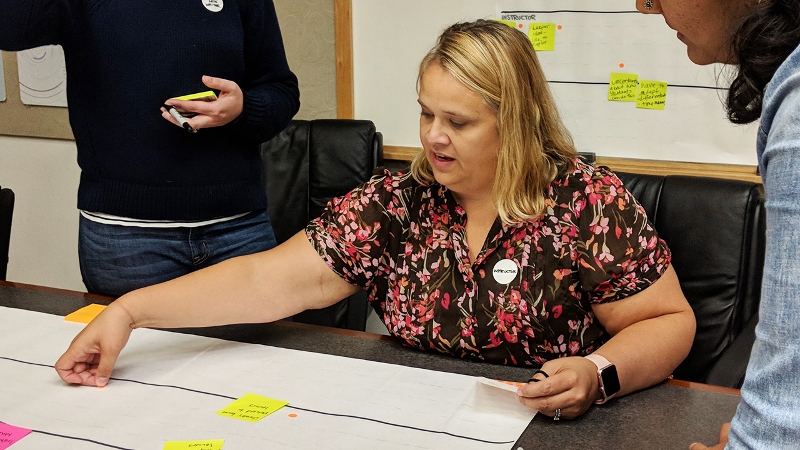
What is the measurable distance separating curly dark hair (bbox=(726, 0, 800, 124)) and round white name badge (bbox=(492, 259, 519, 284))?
0.73 metres

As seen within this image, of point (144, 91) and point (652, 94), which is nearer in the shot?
point (144, 91)

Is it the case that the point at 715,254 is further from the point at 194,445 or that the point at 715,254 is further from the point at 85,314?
the point at 85,314

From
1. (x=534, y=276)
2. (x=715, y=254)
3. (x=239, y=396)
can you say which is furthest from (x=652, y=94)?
(x=239, y=396)

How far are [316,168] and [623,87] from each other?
1.00 metres

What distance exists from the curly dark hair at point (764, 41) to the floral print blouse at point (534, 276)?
67 centimetres

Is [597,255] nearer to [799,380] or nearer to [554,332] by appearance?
[554,332]

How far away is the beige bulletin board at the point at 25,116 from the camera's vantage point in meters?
3.19

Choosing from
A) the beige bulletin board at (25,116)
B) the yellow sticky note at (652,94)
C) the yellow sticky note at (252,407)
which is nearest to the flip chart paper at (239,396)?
the yellow sticky note at (252,407)

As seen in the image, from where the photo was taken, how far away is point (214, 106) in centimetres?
161

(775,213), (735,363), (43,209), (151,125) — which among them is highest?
(775,213)

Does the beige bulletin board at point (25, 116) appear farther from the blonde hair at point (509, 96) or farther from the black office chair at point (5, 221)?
the blonde hair at point (509, 96)

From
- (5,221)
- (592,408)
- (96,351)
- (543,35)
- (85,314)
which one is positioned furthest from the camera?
(543,35)

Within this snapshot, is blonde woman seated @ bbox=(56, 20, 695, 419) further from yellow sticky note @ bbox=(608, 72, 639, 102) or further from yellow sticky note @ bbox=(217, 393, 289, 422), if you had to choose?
yellow sticky note @ bbox=(608, 72, 639, 102)

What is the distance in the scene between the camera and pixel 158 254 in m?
1.67
